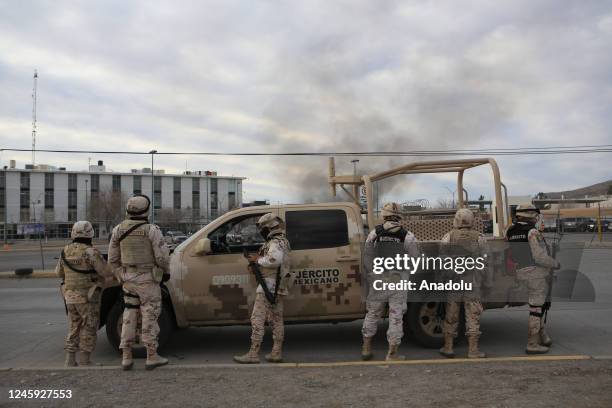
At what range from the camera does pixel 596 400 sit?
3889 millimetres

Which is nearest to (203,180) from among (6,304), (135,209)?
(6,304)

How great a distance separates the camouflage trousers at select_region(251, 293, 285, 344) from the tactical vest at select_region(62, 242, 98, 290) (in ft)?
5.90

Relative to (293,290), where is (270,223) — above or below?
above

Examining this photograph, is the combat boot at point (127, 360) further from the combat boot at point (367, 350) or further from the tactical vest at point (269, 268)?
the combat boot at point (367, 350)

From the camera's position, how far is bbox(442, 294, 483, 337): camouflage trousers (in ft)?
18.0

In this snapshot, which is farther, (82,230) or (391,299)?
(82,230)

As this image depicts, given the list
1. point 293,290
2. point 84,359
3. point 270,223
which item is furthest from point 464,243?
point 84,359

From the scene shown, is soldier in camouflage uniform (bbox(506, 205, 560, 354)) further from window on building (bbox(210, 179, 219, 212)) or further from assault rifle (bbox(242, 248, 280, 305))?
window on building (bbox(210, 179, 219, 212))

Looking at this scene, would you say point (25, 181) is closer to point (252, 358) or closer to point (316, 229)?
point (316, 229)

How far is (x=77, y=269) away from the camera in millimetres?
5406

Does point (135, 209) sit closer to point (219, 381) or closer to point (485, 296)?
point (219, 381)

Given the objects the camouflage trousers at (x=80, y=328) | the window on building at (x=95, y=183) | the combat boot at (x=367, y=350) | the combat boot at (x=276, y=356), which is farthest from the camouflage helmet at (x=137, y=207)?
the window on building at (x=95, y=183)

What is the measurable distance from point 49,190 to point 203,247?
85953mm

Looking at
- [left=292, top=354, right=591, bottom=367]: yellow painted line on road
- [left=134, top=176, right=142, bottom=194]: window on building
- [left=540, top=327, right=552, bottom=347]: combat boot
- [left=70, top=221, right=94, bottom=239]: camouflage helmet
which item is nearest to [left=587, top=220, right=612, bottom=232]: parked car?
[left=540, top=327, right=552, bottom=347]: combat boot
